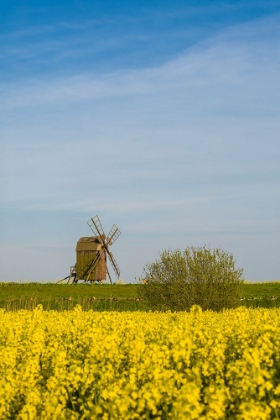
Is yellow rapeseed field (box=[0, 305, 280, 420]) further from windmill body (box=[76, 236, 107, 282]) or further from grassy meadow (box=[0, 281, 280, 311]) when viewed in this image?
windmill body (box=[76, 236, 107, 282])

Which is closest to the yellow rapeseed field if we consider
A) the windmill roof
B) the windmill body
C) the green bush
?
the green bush

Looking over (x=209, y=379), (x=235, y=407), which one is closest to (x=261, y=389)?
(x=235, y=407)

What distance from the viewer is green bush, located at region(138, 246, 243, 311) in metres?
30.7

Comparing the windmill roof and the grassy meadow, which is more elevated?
the windmill roof

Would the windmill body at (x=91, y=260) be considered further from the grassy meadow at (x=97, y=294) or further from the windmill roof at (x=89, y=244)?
the grassy meadow at (x=97, y=294)

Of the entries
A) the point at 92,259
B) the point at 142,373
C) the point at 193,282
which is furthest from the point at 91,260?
the point at 142,373

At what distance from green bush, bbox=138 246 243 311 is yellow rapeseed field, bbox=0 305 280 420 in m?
16.4

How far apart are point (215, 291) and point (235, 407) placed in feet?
73.6

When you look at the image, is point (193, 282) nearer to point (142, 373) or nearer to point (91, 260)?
point (142, 373)

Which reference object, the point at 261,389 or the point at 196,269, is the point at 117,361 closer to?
the point at 261,389

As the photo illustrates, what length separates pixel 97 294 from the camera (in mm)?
51406

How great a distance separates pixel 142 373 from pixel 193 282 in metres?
21.7

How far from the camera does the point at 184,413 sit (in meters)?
6.80

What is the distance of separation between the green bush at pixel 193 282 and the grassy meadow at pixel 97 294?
9977 mm
